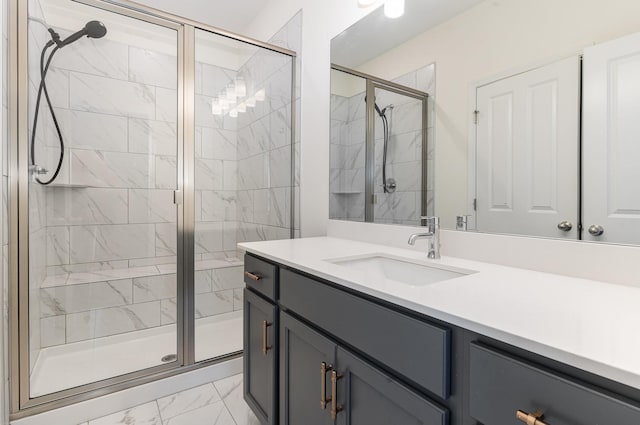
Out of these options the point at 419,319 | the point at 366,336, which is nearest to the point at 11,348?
the point at 366,336

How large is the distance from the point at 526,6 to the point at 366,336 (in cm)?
112

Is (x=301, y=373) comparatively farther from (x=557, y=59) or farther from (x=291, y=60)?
(x=291, y=60)

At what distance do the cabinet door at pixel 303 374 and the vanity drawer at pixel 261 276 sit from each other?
0.12m

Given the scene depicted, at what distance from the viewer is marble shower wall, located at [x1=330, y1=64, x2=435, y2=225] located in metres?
1.43

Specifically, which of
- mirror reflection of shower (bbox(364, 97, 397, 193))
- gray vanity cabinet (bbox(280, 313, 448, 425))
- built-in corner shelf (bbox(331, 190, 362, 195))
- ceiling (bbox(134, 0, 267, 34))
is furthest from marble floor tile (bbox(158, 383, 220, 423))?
ceiling (bbox(134, 0, 267, 34))

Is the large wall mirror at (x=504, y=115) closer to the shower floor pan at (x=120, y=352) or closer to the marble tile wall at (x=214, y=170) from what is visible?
the marble tile wall at (x=214, y=170)

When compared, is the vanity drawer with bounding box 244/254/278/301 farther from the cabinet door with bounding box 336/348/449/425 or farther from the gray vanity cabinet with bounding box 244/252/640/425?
the cabinet door with bounding box 336/348/449/425

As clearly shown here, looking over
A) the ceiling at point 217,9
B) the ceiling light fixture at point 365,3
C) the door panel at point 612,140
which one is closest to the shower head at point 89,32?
the ceiling at point 217,9

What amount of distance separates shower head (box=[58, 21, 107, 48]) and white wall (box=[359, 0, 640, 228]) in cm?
165

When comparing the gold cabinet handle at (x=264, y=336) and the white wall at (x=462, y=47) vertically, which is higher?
the white wall at (x=462, y=47)

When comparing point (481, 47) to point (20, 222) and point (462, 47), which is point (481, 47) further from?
point (20, 222)

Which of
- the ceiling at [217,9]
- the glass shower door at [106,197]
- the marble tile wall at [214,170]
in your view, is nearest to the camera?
the glass shower door at [106,197]

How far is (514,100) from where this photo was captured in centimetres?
109

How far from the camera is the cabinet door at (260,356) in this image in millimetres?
1279
